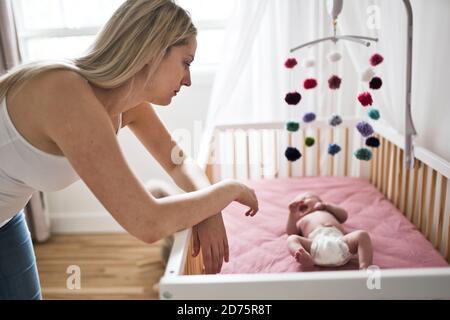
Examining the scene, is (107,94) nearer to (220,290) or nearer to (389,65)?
(220,290)

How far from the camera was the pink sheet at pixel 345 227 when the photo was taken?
1.29 meters

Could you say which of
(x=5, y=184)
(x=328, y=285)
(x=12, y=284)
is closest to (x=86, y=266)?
(x=12, y=284)

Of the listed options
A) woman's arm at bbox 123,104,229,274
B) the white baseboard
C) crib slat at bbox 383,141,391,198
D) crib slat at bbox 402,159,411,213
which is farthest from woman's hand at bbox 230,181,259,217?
the white baseboard

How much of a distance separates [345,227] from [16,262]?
3.50 ft

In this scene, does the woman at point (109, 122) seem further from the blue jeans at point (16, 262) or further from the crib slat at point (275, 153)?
the crib slat at point (275, 153)

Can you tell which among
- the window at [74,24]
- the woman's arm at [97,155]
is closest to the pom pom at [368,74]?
the woman's arm at [97,155]

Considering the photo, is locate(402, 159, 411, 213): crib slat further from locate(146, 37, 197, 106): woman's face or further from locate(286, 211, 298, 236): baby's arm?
locate(146, 37, 197, 106): woman's face

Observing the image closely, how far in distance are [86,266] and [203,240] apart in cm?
145

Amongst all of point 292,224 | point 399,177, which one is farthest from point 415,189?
point 292,224

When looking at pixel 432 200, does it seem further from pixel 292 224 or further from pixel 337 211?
pixel 292 224

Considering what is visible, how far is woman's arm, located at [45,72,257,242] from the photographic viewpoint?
714mm

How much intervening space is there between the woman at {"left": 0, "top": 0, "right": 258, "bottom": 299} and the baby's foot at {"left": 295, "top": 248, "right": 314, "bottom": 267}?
A: 26 centimetres

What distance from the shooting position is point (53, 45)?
236 centimetres

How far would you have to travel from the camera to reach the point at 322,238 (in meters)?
1.27
